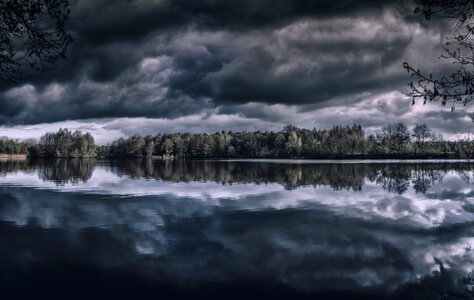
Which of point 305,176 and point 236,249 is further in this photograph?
point 305,176

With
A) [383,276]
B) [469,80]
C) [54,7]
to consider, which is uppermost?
[54,7]

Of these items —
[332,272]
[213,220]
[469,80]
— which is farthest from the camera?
[213,220]

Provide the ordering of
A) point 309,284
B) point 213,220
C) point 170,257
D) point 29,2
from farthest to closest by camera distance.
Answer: point 213,220
point 170,257
point 309,284
point 29,2

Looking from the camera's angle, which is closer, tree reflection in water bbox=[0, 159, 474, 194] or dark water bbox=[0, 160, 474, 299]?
dark water bbox=[0, 160, 474, 299]

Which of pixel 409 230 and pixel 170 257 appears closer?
pixel 170 257

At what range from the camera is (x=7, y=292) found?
11.0m

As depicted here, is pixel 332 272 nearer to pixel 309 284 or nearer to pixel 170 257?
pixel 309 284

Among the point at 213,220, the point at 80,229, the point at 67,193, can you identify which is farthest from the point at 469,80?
the point at 67,193

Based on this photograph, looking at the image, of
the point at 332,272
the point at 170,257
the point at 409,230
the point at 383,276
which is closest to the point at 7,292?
the point at 170,257

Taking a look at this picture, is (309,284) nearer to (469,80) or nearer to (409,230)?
(469,80)

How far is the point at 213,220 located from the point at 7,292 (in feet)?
40.1

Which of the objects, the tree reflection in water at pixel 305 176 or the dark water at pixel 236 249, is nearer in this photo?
the dark water at pixel 236 249

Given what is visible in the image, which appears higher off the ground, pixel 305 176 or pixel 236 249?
pixel 305 176

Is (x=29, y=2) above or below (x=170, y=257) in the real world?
above
